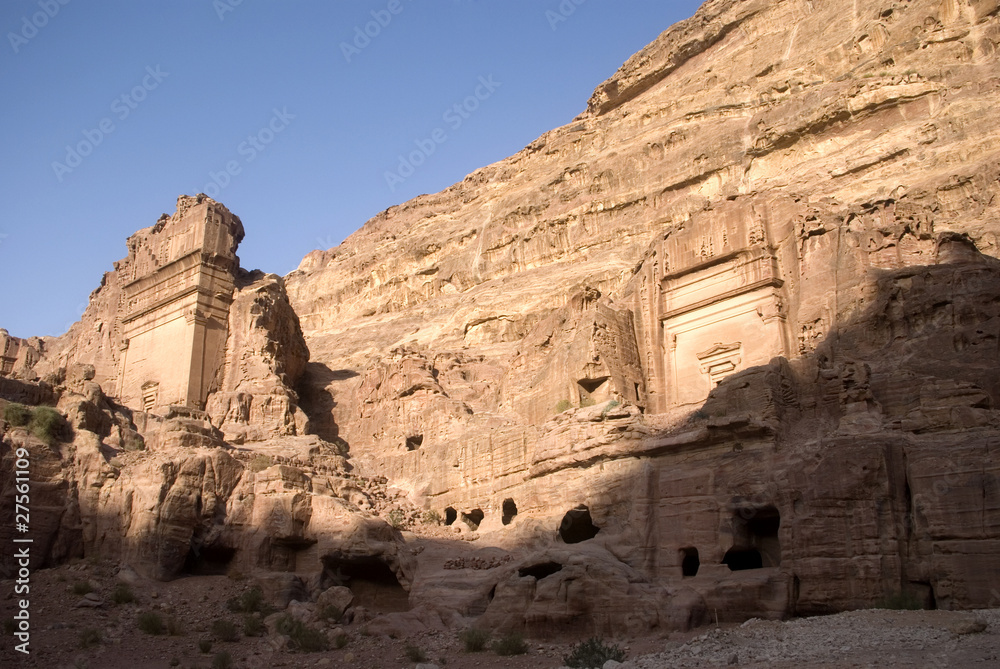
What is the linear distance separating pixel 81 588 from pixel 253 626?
405 centimetres

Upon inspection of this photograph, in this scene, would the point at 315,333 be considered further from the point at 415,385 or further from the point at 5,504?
the point at 5,504

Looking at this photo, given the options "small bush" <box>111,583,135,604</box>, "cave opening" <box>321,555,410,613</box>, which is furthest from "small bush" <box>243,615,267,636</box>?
"cave opening" <box>321,555,410,613</box>

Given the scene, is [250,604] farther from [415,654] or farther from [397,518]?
[397,518]

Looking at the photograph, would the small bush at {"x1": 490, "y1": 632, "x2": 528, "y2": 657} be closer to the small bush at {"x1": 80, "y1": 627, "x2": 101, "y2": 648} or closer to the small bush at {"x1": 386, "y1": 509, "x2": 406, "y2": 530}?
the small bush at {"x1": 80, "y1": 627, "x2": 101, "y2": 648}

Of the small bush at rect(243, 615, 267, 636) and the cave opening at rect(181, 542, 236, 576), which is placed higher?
the cave opening at rect(181, 542, 236, 576)

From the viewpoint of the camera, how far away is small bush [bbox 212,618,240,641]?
20922 millimetres

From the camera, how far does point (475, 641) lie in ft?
66.1

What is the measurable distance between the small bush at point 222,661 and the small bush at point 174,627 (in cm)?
202

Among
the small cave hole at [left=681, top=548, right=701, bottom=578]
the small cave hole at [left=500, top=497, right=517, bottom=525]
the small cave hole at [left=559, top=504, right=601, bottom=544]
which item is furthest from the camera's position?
the small cave hole at [left=500, top=497, right=517, bottom=525]

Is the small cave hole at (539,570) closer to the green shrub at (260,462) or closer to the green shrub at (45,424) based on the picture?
the green shrub at (260,462)

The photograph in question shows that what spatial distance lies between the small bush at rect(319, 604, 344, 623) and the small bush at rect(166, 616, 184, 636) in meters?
3.16

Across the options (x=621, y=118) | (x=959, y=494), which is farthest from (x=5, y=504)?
(x=621, y=118)

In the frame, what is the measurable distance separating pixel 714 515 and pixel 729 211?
10937mm

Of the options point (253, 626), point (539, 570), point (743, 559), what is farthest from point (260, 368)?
point (743, 559)
